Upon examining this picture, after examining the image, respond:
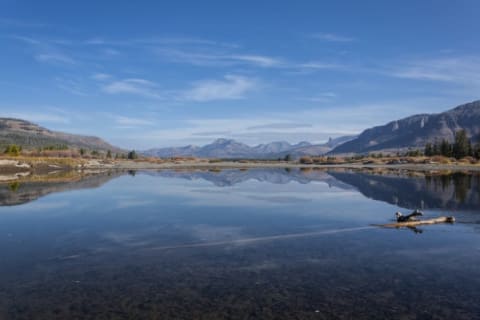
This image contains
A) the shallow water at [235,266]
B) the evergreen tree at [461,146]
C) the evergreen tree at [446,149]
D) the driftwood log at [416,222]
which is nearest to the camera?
the shallow water at [235,266]

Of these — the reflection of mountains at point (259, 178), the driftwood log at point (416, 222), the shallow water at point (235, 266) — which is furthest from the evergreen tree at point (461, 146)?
the driftwood log at point (416, 222)

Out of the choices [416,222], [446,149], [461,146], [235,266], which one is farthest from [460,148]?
[235,266]

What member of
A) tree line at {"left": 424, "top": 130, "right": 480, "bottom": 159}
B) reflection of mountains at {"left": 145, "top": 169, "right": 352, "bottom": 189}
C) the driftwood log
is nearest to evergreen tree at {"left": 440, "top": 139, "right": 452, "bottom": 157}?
tree line at {"left": 424, "top": 130, "right": 480, "bottom": 159}

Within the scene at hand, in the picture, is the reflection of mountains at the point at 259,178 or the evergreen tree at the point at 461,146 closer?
the reflection of mountains at the point at 259,178

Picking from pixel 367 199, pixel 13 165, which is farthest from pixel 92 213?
pixel 13 165

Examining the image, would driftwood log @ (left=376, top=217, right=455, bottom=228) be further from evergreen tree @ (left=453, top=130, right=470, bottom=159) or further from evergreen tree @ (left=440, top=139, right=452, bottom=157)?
evergreen tree @ (left=440, top=139, right=452, bottom=157)

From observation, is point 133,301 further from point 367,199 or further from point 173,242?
point 367,199

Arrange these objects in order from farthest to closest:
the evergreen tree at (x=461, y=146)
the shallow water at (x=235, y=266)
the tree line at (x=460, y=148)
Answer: the evergreen tree at (x=461, y=146), the tree line at (x=460, y=148), the shallow water at (x=235, y=266)

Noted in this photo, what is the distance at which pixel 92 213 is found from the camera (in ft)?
92.7

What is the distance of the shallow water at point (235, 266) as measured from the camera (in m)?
10.8

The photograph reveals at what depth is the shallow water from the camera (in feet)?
35.6

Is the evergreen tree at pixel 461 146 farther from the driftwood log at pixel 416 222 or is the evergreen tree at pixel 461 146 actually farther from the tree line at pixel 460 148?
the driftwood log at pixel 416 222

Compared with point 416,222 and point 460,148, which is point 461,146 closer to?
point 460,148

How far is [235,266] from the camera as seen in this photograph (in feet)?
48.1
